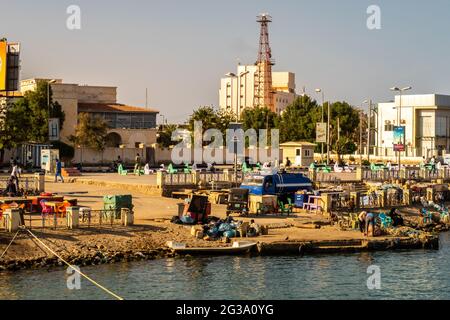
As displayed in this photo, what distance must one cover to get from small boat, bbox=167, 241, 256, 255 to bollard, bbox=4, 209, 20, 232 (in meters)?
6.30

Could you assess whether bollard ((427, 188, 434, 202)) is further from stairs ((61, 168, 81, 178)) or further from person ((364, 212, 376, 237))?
stairs ((61, 168, 81, 178))

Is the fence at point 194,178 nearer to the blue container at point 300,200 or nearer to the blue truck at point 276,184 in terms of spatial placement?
the blue truck at point 276,184

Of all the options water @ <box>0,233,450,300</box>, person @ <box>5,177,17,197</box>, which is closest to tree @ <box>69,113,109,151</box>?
person @ <box>5,177,17,197</box>

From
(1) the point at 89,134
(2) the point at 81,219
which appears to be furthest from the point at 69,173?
(2) the point at 81,219

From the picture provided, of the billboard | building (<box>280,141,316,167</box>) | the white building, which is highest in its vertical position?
the white building

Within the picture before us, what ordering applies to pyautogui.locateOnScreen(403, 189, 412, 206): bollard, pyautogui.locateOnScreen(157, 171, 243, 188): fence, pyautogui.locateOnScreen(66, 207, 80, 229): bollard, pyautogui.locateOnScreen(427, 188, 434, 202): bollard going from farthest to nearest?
pyautogui.locateOnScreen(427, 188, 434, 202): bollard < pyautogui.locateOnScreen(403, 189, 412, 206): bollard < pyautogui.locateOnScreen(157, 171, 243, 188): fence < pyautogui.locateOnScreen(66, 207, 80, 229): bollard

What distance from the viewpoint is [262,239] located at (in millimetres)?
39312

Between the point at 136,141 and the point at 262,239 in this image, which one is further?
the point at 136,141

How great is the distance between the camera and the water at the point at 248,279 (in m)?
30.8

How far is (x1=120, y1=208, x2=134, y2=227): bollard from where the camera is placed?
130 feet
